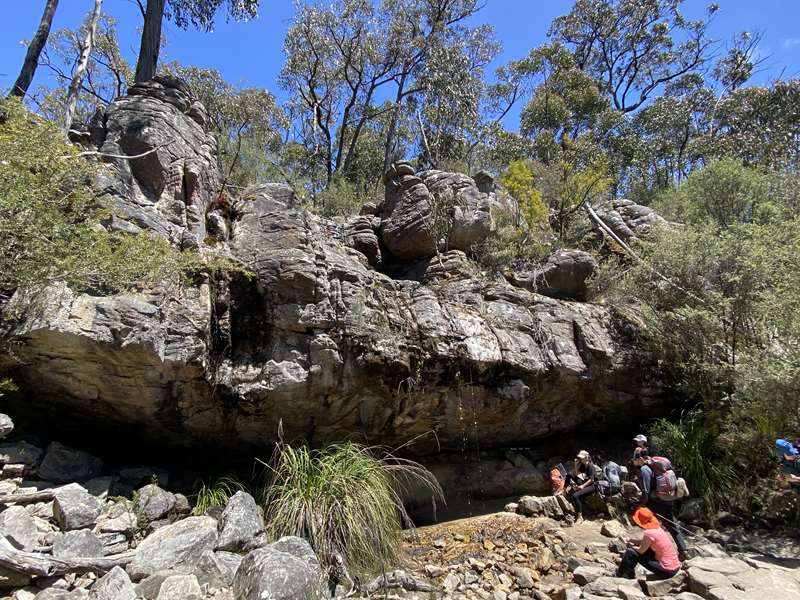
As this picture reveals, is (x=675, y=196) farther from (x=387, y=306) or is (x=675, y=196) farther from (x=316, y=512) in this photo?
(x=316, y=512)

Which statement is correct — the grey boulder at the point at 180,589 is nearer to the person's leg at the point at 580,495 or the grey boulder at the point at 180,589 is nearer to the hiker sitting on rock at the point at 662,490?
the hiker sitting on rock at the point at 662,490

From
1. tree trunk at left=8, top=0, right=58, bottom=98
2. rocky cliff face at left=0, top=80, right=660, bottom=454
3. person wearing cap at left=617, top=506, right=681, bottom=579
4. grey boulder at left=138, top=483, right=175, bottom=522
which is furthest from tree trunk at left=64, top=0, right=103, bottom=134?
person wearing cap at left=617, top=506, right=681, bottom=579

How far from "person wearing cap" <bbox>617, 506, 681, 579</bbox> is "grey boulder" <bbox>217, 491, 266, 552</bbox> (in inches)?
171

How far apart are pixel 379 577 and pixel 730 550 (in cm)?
512

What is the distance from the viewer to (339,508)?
18.8 ft

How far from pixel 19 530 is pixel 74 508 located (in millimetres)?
565

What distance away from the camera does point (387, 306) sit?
778 centimetres

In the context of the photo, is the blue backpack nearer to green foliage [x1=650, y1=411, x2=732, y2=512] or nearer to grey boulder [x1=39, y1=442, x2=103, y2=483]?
green foliage [x1=650, y1=411, x2=732, y2=512]

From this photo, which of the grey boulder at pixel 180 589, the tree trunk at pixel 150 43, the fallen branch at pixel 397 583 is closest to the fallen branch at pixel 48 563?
the grey boulder at pixel 180 589

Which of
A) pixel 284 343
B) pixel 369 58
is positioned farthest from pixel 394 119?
pixel 284 343

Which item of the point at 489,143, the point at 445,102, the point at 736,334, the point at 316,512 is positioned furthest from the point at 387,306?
the point at 489,143

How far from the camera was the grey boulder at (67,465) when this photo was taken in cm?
580

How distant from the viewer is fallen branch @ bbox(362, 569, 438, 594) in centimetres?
524

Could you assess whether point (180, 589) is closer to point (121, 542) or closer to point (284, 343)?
point (121, 542)
